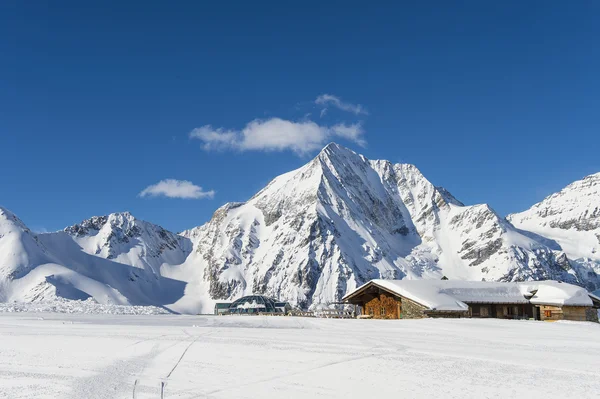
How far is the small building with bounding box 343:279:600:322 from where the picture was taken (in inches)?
1377

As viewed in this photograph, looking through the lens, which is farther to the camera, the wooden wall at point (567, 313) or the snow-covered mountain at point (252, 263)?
the snow-covered mountain at point (252, 263)

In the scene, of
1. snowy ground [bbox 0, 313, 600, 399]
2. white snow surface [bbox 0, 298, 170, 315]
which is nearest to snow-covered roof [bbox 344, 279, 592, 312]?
snowy ground [bbox 0, 313, 600, 399]

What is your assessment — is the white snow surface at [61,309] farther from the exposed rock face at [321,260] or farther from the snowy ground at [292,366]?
the exposed rock face at [321,260]

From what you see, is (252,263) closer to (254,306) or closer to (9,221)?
(9,221)

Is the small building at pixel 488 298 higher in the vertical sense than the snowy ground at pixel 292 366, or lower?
higher

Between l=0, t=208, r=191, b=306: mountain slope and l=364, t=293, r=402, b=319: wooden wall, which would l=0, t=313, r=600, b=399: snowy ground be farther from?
l=0, t=208, r=191, b=306: mountain slope

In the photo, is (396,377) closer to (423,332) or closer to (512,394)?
(512,394)

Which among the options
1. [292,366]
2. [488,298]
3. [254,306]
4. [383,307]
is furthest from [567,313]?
[254,306]

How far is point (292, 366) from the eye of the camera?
11312mm

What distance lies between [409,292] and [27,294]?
392 ft

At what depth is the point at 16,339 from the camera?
16.1 meters

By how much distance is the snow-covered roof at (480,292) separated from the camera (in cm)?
3356

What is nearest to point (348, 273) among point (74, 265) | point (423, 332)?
point (74, 265)

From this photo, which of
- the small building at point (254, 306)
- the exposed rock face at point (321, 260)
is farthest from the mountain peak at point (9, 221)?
the small building at point (254, 306)
